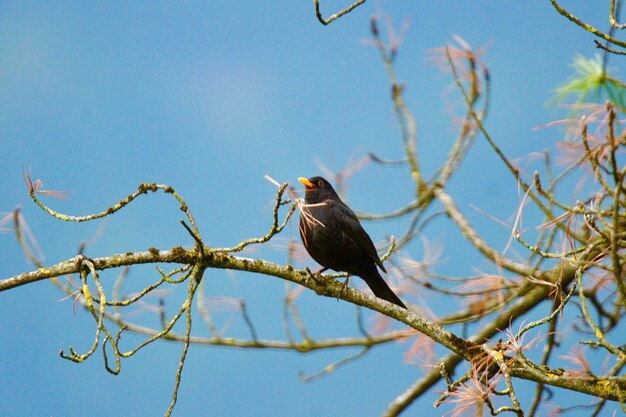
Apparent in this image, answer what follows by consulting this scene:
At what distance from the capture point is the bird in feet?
14.1

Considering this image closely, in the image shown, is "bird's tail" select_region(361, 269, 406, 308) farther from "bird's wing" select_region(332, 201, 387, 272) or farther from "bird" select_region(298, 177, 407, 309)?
"bird's wing" select_region(332, 201, 387, 272)

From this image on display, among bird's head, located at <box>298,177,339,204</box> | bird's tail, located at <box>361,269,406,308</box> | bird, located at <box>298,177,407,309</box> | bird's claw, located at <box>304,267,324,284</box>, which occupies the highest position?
bird's head, located at <box>298,177,339,204</box>

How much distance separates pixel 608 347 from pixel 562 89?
2.17 metres

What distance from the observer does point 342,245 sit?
430cm

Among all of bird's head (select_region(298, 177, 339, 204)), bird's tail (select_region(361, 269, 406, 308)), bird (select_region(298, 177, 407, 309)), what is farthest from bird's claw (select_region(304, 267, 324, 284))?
bird's head (select_region(298, 177, 339, 204))

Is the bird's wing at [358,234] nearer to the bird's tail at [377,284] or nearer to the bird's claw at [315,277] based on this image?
the bird's tail at [377,284]

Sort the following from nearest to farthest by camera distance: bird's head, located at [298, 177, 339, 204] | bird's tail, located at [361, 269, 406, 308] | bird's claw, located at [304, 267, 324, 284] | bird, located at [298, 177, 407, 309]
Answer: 1. bird's claw, located at [304, 267, 324, 284]
2. bird, located at [298, 177, 407, 309]
3. bird's tail, located at [361, 269, 406, 308]
4. bird's head, located at [298, 177, 339, 204]

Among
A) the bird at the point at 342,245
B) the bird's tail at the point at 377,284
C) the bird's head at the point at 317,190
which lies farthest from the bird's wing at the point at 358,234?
the bird's head at the point at 317,190

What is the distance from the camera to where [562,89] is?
4355 mm

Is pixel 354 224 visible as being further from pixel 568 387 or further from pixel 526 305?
pixel 568 387

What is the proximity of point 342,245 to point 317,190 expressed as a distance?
529mm

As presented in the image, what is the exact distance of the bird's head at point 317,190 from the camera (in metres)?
4.67

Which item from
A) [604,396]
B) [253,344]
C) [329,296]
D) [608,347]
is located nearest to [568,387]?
[604,396]

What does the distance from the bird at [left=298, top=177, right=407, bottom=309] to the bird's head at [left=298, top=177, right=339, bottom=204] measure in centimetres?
21
